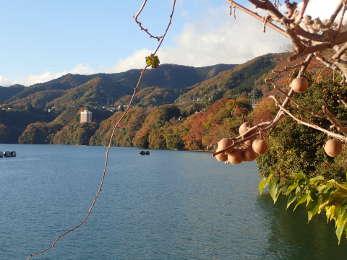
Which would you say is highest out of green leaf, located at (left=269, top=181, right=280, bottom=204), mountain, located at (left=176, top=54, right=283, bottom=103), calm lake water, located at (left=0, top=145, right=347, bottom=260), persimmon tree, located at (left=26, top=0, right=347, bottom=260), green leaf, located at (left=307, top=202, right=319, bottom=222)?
mountain, located at (left=176, top=54, right=283, bottom=103)

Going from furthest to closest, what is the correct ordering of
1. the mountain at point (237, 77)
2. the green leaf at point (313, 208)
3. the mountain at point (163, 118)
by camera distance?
the mountain at point (237, 77) → the mountain at point (163, 118) → the green leaf at point (313, 208)

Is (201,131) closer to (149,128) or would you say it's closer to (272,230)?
(149,128)

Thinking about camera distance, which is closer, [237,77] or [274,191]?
[274,191]

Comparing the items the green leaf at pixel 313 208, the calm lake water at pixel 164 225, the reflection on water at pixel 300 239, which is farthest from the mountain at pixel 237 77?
the green leaf at pixel 313 208

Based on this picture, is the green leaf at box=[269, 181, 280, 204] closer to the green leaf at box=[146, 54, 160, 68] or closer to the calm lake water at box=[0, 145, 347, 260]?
the green leaf at box=[146, 54, 160, 68]

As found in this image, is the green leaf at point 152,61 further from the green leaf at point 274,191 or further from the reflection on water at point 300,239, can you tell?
the reflection on water at point 300,239

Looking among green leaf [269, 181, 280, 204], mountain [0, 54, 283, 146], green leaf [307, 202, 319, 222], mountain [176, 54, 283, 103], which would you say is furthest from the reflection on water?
mountain [176, 54, 283, 103]

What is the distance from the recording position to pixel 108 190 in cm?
3109

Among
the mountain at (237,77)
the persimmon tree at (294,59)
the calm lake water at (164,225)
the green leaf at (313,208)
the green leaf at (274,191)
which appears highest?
the mountain at (237,77)

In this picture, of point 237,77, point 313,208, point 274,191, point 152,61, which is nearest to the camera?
point 152,61

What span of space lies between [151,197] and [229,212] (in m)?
7.26

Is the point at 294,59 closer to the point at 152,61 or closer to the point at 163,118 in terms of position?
the point at 152,61

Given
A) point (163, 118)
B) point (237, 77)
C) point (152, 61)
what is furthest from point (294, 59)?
point (237, 77)

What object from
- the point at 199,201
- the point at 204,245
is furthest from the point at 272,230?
the point at 199,201
